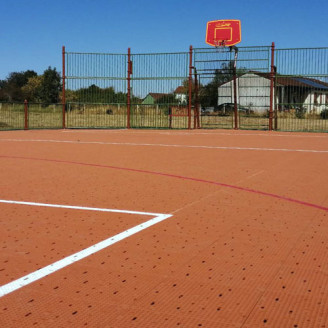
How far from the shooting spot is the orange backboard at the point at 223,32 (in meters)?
27.2

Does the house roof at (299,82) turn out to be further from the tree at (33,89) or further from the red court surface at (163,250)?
the tree at (33,89)

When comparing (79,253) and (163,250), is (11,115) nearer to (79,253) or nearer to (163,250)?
(79,253)

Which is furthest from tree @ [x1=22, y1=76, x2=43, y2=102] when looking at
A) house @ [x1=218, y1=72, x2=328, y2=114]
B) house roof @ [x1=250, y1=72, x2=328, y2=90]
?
house roof @ [x1=250, y1=72, x2=328, y2=90]

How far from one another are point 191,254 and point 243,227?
1059 mm

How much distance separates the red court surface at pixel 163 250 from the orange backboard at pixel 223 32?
19674mm

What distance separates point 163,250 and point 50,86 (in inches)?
2886

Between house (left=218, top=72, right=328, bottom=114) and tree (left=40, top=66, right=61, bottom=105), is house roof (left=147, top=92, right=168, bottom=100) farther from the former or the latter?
tree (left=40, top=66, right=61, bottom=105)

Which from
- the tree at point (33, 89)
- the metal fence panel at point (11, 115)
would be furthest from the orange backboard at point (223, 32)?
the tree at point (33, 89)

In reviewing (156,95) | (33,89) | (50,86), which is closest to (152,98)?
(156,95)

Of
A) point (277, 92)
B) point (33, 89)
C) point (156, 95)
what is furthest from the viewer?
point (33, 89)

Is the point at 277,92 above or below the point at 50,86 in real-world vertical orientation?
below

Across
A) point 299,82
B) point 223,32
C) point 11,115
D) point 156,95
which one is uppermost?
point 223,32

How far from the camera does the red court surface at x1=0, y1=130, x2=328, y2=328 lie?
3.08m

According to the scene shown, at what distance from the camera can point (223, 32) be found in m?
27.6
